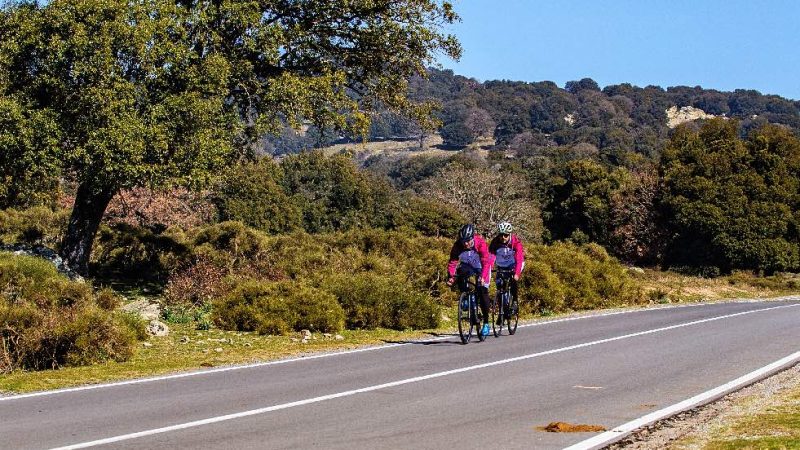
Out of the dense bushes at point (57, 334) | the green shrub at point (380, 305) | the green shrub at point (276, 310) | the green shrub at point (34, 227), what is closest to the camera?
the dense bushes at point (57, 334)

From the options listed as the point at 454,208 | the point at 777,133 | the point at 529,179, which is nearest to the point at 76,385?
the point at 454,208

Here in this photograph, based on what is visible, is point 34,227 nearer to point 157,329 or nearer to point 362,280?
point 362,280

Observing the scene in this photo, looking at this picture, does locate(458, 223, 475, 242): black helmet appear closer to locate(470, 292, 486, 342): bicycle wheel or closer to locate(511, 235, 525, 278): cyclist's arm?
locate(470, 292, 486, 342): bicycle wheel

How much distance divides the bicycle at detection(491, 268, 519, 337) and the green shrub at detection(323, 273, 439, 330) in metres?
2.28

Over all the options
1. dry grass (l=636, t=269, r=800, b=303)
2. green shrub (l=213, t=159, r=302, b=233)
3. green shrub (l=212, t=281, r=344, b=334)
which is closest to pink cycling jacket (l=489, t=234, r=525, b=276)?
green shrub (l=212, t=281, r=344, b=334)

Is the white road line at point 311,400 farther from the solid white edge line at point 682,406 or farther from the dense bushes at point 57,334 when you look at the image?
the dense bushes at point 57,334

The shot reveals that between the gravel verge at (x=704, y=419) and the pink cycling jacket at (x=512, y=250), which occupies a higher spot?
the pink cycling jacket at (x=512, y=250)

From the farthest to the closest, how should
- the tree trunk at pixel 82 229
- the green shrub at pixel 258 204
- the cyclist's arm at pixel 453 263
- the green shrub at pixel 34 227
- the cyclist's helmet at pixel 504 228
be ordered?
1. the green shrub at pixel 258 204
2. the green shrub at pixel 34 227
3. the tree trunk at pixel 82 229
4. the cyclist's helmet at pixel 504 228
5. the cyclist's arm at pixel 453 263

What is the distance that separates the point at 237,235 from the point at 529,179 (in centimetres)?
6887

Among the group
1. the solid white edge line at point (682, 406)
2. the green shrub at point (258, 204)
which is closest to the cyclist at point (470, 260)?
the solid white edge line at point (682, 406)

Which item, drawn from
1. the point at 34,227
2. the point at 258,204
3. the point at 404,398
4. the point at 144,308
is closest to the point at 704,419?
the point at 404,398

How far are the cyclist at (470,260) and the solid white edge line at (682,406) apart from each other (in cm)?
448

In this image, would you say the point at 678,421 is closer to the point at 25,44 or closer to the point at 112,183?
the point at 112,183

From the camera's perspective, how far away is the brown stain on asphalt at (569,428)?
26.8 ft
